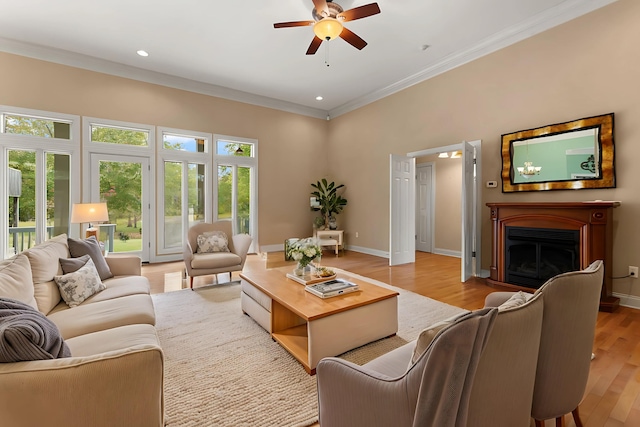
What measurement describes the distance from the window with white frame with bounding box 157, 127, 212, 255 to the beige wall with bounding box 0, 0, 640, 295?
12.3 inches

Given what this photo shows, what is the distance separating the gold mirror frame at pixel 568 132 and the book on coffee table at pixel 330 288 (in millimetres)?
3197

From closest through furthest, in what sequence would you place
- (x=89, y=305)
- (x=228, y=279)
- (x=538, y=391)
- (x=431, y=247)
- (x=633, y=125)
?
1. (x=538, y=391)
2. (x=89, y=305)
3. (x=633, y=125)
4. (x=228, y=279)
5. (x=431, y=247)

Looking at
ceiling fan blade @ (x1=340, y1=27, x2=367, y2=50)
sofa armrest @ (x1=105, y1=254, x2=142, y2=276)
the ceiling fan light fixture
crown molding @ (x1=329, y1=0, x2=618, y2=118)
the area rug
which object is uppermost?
crown molding @ (x1=329, y1=0, x2=618, y2=118)

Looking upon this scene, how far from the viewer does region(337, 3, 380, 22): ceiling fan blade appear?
2.99 metres

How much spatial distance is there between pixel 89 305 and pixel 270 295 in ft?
4.41

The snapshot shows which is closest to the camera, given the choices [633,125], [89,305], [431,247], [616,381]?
[616,381]

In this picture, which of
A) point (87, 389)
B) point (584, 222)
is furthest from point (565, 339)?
point (584, 222)

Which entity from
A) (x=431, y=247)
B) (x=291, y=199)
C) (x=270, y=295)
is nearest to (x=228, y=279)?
(x=270, y=295)

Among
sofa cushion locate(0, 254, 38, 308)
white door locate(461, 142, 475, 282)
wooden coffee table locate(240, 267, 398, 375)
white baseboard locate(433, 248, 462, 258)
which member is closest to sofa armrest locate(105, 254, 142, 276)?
sofa cushion locate(0, 254, 38, 308)

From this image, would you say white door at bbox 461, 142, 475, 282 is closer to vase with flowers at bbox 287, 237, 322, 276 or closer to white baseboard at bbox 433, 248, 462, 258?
white baseboard at bbox 433, 248, 462, 258

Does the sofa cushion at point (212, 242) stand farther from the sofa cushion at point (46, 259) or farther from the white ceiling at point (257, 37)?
the white ceiling at point (257, 37)

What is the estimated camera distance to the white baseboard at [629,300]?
10.5ft

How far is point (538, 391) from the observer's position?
4.24ft

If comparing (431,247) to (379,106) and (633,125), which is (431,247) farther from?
(633,125)
